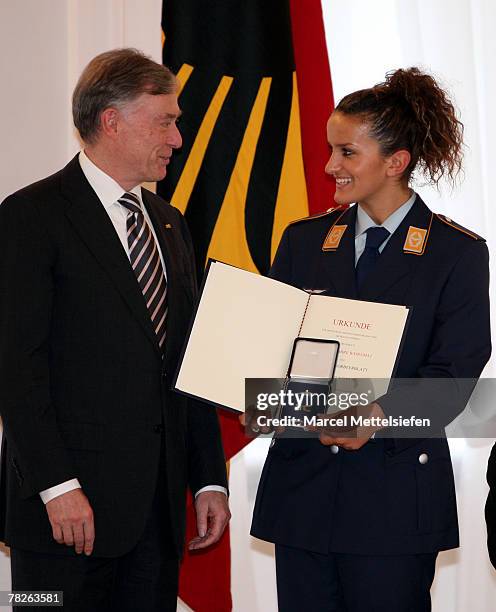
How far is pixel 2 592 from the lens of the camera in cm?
289

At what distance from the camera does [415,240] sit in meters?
2.00

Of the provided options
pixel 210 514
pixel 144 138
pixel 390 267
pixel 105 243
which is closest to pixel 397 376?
pixel 390 267

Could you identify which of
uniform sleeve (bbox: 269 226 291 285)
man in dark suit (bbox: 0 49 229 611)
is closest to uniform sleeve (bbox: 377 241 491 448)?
uniform sleeve (bbox: 269 226 291 285)

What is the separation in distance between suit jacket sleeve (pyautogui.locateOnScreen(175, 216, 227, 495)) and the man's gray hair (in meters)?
0.71

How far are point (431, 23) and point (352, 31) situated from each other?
0.28m

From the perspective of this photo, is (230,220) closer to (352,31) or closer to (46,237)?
(352,31)

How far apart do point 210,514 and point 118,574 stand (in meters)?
0.27

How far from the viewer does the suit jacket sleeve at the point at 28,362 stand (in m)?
1.76

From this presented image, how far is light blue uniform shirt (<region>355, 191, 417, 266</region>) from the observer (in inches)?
80.3

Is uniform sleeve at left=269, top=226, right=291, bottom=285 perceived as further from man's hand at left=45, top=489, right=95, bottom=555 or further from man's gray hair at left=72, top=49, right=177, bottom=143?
man's hand at left=45, top=489, right=95, bottom=555

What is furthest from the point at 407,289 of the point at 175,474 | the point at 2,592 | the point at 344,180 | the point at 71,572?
the point at 2,592

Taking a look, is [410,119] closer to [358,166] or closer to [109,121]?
[358,166]

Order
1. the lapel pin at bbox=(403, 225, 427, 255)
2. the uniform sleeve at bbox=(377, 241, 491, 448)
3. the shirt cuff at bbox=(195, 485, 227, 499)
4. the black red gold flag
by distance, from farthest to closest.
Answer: the black red gold flag, the shirt cuff at bbox=(195, 485, 227, 499), the lapel pin at bbox=(403, 225, 427, 255), the uniform sleeve at bbox=(377, 241, 491, 448)

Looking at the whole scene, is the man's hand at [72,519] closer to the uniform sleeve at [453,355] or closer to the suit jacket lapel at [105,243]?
the suit jacket lapel at [105,243]
